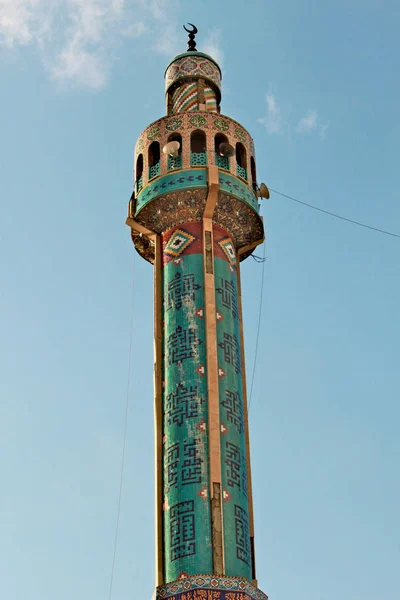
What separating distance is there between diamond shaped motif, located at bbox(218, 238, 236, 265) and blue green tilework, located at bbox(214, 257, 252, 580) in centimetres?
24

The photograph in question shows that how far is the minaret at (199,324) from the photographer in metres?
15.4

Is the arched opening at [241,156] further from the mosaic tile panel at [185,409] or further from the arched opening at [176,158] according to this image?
the mosaic tile panel at [185,409]

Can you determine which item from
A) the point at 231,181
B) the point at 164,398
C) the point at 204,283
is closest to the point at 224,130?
the point at 231,181

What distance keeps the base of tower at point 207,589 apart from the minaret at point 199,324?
0.05 feet

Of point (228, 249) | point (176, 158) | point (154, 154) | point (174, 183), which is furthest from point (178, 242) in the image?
point (154, 154)

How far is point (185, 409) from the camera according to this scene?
16.7 m

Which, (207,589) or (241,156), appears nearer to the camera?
(207,589)

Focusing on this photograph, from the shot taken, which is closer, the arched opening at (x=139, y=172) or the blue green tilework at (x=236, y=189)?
the blue green tilework at (x=236, y=189)

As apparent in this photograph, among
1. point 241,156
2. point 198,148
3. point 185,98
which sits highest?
point 185,98

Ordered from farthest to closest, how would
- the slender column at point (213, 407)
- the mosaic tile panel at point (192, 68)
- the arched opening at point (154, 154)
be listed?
the mosaic tile panel at point (192, 68) → the arched opening at point (154, 154) → the slender column at point (213, 407)

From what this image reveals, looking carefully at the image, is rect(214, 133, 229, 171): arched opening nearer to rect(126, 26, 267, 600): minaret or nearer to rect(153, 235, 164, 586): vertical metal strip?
rect(126, 26, 267, 600): minaret

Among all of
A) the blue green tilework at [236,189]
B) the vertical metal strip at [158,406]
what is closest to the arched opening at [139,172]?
the vertical metal strip at [158,406]

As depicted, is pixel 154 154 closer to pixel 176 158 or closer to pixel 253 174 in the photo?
pixel 176 158

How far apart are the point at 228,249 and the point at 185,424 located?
4171 millimetres
